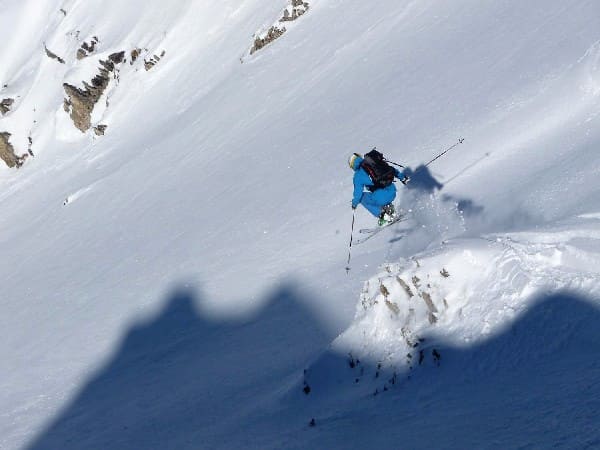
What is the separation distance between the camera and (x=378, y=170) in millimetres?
11609

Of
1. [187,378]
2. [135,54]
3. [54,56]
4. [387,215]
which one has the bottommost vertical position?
[187,378]

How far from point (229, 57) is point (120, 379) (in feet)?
62.5

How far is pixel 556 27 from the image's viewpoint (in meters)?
15.8

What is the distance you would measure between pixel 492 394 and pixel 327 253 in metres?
7.15

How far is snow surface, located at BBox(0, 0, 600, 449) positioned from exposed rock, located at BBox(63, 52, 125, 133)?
389cm

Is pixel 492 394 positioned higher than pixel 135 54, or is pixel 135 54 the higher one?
pixel 135 54

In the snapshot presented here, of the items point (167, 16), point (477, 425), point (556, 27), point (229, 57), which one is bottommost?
point (477, 425)

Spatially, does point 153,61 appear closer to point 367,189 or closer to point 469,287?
point 367,189

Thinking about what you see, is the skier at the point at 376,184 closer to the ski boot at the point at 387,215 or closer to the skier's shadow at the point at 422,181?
the ski boot at the point at 387,215

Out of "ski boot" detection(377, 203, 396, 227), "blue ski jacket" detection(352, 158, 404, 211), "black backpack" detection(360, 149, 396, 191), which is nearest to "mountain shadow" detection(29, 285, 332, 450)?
"ski boot" detection(377, 203, 396, 227)

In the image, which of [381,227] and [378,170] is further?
[381,227]

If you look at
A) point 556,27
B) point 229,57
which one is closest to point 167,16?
point 229,57

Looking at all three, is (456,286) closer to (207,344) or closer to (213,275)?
(207,344)

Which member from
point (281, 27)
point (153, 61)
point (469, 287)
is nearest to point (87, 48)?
point (153, 61)
